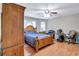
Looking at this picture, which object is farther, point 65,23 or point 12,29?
point 65,23

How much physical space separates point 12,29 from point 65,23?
4.09 ft

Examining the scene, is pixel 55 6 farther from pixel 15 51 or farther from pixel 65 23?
pixel 15 51

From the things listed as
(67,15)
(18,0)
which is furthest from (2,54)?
(67,15)

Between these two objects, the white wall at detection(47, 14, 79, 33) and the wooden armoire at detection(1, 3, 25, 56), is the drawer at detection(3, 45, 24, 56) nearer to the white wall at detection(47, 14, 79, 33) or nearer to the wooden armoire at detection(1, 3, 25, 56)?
the wooden armoire at detection(1, 3, 25, 56)

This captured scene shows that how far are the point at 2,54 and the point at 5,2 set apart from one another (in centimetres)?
93

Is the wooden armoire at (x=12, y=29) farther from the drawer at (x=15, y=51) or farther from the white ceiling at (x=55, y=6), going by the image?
the white ceiling at (x=55, y=6)

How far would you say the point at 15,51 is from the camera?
6.92 ft

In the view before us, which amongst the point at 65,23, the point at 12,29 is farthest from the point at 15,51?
the point at 65,23

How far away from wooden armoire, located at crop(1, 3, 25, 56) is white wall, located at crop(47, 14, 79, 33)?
2.42 feet

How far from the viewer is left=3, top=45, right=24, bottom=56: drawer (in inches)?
76.4

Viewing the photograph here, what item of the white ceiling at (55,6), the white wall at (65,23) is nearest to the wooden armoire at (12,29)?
the white ceiling at (55,6)

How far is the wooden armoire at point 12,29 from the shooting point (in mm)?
1883

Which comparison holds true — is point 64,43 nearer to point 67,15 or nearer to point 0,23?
point 67,15

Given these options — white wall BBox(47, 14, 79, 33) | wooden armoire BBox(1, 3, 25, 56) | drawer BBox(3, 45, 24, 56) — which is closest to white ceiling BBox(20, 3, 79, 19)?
white wall BBox(47, 14, 79, 33)
